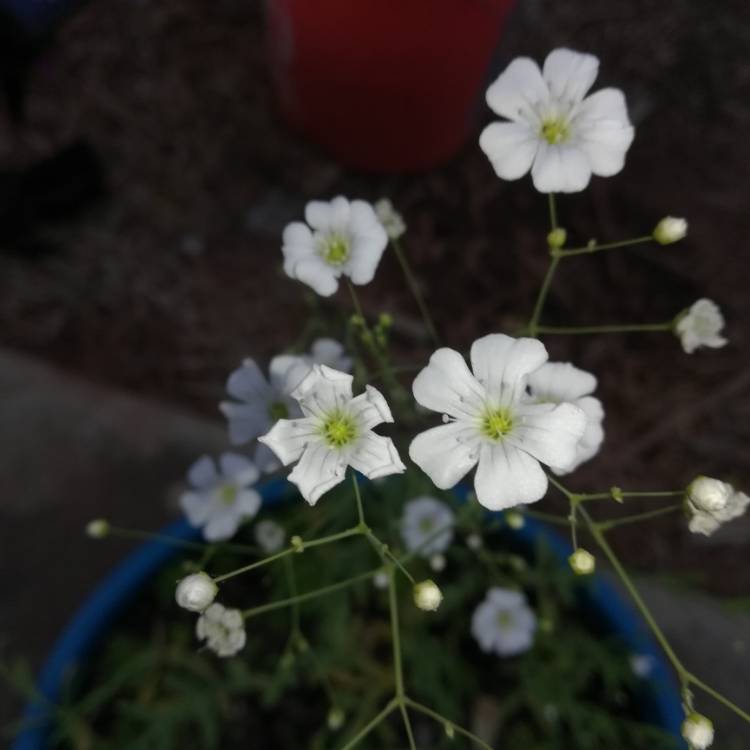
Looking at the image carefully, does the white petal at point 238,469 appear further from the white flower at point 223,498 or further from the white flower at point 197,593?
the white flower at point 197,593

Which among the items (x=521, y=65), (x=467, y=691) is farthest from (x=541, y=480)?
(x=467, y=691)

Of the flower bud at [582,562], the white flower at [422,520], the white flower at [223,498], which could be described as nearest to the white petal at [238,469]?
the white flower at [223,498]

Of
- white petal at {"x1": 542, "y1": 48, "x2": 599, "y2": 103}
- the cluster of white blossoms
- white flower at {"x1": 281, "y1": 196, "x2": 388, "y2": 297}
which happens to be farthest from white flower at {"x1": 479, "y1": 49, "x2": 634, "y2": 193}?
the cluster of white blossoms

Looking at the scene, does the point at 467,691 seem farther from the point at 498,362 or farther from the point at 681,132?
the point at 681,132

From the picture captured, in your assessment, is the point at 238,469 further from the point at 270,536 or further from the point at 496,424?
the point at 496,424

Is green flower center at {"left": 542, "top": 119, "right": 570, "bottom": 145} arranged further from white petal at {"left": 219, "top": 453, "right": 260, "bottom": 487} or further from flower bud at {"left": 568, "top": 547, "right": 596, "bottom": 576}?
white petal at {"left": 219, "top": 453, "right": 260, "bottom": 487}

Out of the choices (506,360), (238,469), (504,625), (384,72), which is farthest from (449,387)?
(384,72)
